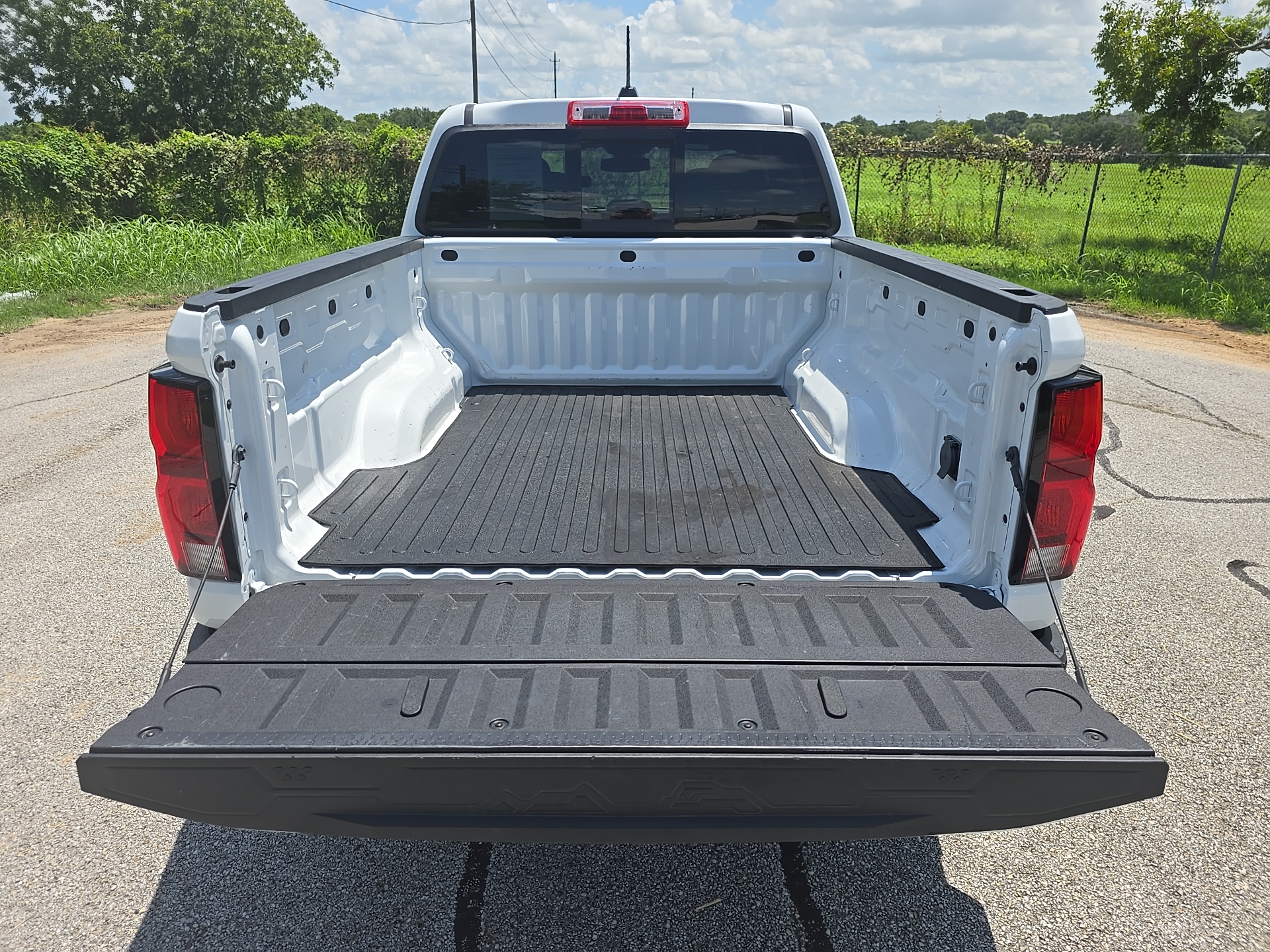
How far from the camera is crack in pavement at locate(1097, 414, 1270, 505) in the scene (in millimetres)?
5652

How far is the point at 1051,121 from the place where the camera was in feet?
232

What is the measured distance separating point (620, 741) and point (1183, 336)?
38.8 ft

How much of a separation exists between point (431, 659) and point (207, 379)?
936 millimetres

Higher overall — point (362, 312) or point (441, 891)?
point (362, 312)

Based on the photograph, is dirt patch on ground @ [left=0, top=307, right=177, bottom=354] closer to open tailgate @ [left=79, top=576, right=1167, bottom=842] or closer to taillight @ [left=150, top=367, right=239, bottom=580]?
taillight @ [left=150, top=367, right=239, bottom=580]

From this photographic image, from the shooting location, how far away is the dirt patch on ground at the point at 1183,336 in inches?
395

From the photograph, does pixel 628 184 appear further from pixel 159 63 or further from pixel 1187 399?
pixel 159 63

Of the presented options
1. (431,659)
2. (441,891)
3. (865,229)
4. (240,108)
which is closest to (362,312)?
(431,659)

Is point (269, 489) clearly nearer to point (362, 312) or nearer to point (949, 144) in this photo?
point (362, 312)

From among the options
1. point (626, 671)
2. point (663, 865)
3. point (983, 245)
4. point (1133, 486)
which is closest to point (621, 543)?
point (626, 671)

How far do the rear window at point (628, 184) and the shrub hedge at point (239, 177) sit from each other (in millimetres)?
11978

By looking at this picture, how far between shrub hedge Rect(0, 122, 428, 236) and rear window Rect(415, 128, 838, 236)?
11978 millimetres

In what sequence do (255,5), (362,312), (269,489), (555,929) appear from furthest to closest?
(255,5) → (362,312) → (269,489) → (555,929)

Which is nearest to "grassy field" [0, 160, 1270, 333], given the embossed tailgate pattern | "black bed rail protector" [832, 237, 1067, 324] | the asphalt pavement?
the asphalt pavement
